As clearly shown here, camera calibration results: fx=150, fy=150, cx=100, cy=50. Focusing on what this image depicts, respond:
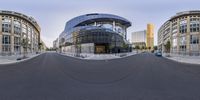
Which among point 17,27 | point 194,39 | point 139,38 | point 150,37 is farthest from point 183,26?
point 150,37

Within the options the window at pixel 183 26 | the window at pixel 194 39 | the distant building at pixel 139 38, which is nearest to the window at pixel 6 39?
the window at pixel 183 26

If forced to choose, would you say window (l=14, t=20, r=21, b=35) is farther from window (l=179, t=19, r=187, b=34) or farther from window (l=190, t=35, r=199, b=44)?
window (l=190, t=35, r=199, b=44)

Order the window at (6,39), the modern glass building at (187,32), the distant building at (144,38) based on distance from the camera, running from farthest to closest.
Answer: the distant building at (144,38) < the modern glass building at (187,32) < the window at (6,39)

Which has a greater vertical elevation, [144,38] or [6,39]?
[144,38]

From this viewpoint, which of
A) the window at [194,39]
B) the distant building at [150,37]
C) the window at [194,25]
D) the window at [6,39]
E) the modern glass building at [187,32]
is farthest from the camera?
the distant building at [150,37]

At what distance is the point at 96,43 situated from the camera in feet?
184

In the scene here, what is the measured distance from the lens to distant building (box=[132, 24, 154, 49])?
15789 cm

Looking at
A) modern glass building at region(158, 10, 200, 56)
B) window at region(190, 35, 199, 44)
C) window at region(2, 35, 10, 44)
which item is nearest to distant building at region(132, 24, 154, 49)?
modern glass building at region(158, 10, 200, 56)

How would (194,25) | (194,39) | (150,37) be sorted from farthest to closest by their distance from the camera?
(150,37)
(194,25)
(194,39)

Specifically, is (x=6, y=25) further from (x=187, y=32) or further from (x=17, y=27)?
(x=187, y=32)

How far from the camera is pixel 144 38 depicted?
159875 mm

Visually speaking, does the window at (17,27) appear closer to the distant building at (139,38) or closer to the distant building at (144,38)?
the distant building at (144,38)

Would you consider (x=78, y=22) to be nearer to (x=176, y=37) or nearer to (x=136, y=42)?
(x=176, y=37)

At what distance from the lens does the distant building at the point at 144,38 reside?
158m
